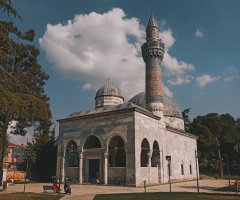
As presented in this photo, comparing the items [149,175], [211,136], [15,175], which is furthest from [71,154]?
Answer: [211,136]

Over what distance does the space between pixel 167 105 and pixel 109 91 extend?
33.6ft

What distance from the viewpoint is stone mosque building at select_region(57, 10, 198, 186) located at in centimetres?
2041

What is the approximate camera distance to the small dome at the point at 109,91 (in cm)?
3083

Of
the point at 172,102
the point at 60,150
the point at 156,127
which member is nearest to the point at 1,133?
the point at 60,150

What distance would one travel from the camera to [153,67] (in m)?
26.8

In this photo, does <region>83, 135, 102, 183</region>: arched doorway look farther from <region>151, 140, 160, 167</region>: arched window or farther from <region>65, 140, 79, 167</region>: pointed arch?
<region>151, 140, 160, 167</region>: arched window

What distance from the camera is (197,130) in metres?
40.0

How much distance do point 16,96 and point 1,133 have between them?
57.4 ft

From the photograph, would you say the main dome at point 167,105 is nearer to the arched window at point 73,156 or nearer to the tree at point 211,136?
the tree at point 211,136

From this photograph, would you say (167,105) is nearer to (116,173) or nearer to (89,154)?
(89,154)

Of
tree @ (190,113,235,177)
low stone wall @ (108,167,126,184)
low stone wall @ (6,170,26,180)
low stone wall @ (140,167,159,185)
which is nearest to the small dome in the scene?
low stone wall @ (140,167,159,185)

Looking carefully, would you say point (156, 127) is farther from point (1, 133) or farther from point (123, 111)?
point (1, 133)

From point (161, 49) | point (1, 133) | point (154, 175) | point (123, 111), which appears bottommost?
point (154, 175)

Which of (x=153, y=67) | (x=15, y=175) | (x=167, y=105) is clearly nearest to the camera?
(x=15, y=175)
